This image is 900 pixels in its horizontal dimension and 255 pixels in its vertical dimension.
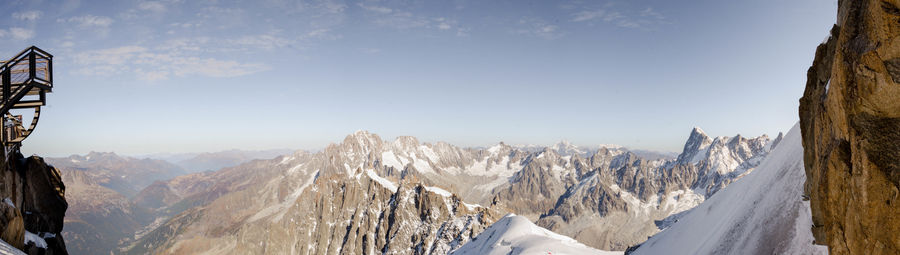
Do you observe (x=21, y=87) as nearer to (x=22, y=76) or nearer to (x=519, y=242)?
(x=22, y=76)

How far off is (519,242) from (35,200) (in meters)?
80.8

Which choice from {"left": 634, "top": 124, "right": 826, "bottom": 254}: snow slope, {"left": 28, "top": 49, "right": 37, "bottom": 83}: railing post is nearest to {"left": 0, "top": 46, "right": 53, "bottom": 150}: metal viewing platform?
{"left": 28, "top": 49, "right": 37, "bottom": 83}: railing post

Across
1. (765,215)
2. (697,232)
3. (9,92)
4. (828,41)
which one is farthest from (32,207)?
(697,232)

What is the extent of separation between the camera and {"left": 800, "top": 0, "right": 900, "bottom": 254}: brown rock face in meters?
7.74

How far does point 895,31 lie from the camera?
7434 millimetres

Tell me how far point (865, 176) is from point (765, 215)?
1939 centimetres

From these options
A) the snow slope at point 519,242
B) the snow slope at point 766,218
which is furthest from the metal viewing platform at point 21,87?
the snow slope at point 519,242

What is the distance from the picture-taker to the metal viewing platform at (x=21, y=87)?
17.5m

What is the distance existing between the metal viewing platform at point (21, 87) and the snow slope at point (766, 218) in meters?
41.1

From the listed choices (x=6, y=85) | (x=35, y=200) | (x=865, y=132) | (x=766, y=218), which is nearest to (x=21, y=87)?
(x=6, y=85)

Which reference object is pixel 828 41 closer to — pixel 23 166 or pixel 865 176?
pixel 865 176

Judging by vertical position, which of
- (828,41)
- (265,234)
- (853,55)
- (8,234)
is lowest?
(265,234)

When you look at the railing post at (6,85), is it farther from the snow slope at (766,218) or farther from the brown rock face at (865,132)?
the snow slope at (766,218)

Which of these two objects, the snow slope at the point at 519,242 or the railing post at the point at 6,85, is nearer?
the railing post at the point at 6,85
